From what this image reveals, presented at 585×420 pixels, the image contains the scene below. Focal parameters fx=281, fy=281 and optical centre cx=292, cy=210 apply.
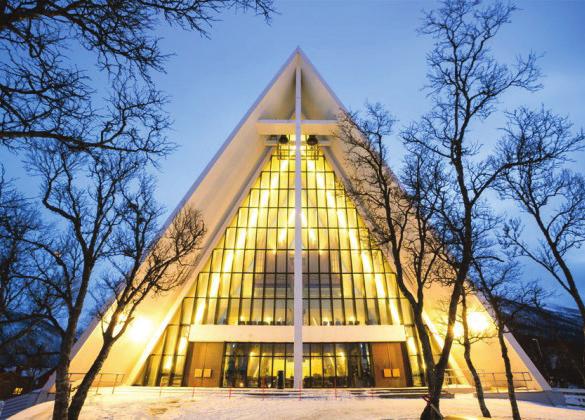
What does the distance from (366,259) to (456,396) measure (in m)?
9.95

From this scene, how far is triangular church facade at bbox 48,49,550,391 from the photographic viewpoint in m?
16.3

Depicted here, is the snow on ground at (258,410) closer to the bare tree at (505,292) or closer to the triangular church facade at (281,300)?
the bare tree at (505,292)

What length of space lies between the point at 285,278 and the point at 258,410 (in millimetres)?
11501

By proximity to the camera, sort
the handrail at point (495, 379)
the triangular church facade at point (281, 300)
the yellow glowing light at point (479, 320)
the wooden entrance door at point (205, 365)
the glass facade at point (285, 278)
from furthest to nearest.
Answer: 1. the glass facade at point (285, 278)
2. the wooden entrance door at point (205, 365)
3. the triangular church facade at point (281, 300)
4. the yellow glowing light at point (479, 320)
5. the handrail at point (495, 379)

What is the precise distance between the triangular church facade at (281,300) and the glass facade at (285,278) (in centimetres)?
7

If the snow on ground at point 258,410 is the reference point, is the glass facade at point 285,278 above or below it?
above

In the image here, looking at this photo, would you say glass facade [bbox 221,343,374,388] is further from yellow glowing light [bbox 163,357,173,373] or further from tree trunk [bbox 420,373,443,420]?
tree trunk [bbox 420,373,443,420]

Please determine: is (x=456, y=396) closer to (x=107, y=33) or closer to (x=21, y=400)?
(x=107, y=33)

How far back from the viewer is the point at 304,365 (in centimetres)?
1720

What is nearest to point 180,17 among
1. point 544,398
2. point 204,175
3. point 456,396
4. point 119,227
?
point 119,227

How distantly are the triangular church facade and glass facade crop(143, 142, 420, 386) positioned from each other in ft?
0.24

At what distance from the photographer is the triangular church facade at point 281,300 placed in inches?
640

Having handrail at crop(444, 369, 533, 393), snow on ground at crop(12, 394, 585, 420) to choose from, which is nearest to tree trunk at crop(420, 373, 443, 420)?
snow on ground at crop(12, 394, 585, 420)

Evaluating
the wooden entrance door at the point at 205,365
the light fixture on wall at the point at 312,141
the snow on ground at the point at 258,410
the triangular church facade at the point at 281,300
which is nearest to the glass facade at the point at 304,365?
the triangular church facade at the point at 281,300
